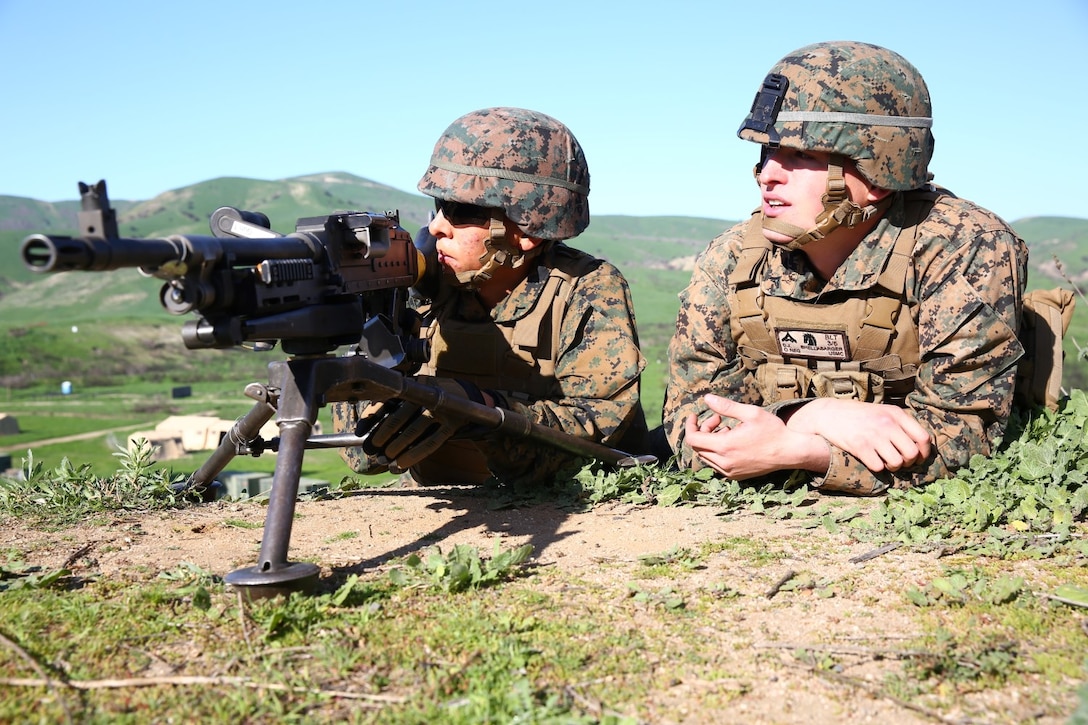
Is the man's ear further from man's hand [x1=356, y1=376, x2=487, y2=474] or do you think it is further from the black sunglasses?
man's hand [x1=356, y1=376, x2=487, y2=474]

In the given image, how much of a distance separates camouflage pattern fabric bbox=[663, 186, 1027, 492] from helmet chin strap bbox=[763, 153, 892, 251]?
204 millimetres

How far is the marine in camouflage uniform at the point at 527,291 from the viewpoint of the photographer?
15.5ft

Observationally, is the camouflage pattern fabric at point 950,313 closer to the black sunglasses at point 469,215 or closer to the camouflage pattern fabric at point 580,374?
the camouflage pattern fabric at point 580,374

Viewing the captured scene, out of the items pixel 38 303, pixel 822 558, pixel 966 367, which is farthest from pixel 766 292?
pixel 38 303

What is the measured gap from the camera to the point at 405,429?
149 inches

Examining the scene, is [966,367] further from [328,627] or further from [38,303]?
[38,303]

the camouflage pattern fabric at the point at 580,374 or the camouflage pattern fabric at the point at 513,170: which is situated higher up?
the camouflage pattern fabric at the point at 513,170

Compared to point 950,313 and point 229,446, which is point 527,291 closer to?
point 229,446

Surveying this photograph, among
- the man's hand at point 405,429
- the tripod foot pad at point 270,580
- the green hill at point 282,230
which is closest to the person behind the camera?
the tripod foot pad at point 270,580

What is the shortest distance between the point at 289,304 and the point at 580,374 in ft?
6.57

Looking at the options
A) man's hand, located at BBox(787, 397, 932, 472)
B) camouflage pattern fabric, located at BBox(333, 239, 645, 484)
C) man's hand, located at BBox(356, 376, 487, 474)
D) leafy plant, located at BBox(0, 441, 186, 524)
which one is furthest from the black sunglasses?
leafy plant, located at BBox(0, 441, 186, 524)

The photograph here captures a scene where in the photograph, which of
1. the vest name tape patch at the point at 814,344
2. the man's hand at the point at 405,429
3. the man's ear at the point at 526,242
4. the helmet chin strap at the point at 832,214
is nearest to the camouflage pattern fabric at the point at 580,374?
the man's ear at the point at 526,242

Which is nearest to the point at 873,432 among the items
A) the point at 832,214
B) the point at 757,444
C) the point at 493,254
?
the point at 757,444

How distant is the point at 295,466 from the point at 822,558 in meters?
1.93
